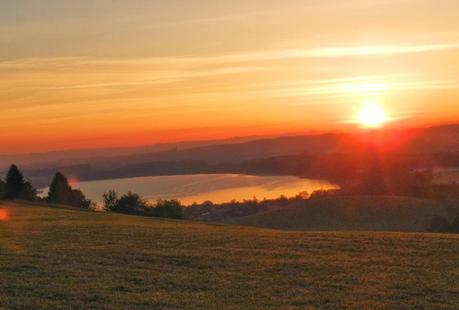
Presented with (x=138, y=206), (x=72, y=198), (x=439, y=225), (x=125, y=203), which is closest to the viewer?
(x=439, y=225)

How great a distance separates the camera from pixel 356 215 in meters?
75.2

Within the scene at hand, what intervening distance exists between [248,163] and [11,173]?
451 ft

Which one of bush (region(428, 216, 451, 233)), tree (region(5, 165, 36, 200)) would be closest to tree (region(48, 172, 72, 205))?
tree (region(5, 165, 36, 200))

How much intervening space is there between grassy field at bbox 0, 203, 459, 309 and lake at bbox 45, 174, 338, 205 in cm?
8637

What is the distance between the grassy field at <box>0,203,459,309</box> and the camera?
1262 centimetres

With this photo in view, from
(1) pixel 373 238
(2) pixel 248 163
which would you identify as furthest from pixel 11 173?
(2) pixel 248 163

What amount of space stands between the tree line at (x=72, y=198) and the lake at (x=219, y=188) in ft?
99.7

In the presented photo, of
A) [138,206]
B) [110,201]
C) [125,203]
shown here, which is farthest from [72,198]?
[138,206]

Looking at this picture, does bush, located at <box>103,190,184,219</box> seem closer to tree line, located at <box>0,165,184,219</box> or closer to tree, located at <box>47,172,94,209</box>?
tree line, located at <box>0,165,184,219</box>

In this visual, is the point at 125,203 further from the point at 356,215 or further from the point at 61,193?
the point at 356,215

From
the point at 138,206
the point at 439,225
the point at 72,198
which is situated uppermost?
the point at 72,198

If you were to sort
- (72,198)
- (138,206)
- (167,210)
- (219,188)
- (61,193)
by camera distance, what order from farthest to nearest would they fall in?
(219,188)
(138,206)
(72,198)
(61,193)
(167,210)

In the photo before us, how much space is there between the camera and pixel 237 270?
1608 cm

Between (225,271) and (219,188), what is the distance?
414 ft
